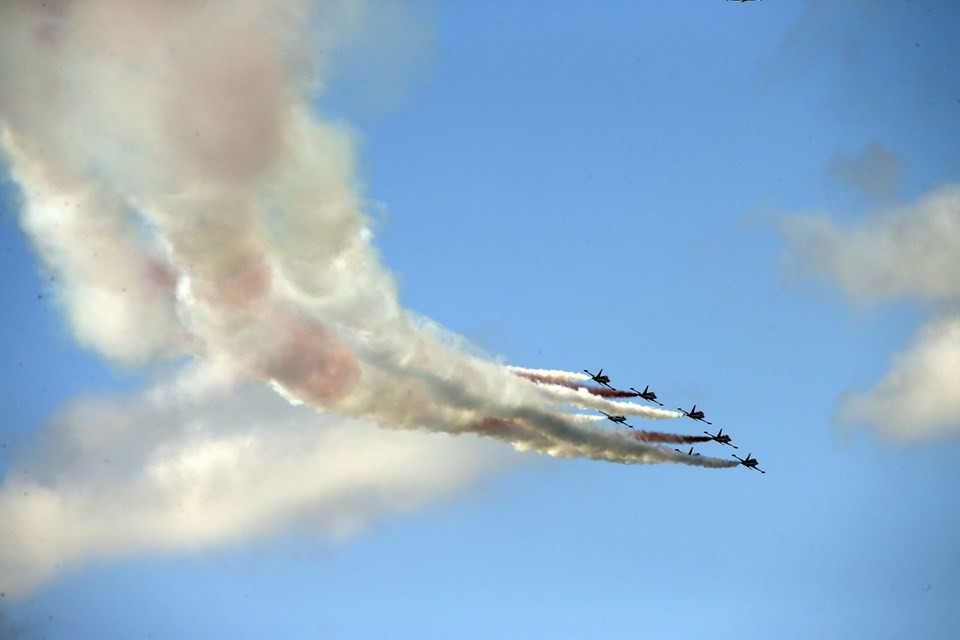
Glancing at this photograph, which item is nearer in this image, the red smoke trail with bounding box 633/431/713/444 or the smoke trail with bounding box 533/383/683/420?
the smoke trail with bounding box 533/383/683/420

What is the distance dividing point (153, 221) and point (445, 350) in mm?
14740

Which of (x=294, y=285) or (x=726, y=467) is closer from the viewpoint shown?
(x=294, y=285)

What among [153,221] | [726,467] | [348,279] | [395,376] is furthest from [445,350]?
[726,467]

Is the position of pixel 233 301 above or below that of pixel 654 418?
below

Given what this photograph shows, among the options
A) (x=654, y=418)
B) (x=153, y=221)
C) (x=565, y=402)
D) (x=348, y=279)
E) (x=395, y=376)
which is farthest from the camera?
(x=654, y=418)

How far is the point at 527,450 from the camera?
250 feet

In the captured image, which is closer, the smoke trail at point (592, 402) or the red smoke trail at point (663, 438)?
the smoke trail at point (592, 402)

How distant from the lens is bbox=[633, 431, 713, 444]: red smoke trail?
80.5m

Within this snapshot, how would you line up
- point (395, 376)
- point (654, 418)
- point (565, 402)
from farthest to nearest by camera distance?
1. point (654, 418)
2. point (565, 402)
3. point (395, 376)

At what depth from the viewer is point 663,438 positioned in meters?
82.0

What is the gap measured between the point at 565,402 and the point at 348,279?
54.0ft

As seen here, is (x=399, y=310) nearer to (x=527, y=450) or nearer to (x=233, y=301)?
(x=233, y=301)

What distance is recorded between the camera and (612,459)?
3137 inches

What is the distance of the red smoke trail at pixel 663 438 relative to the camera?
264ft
